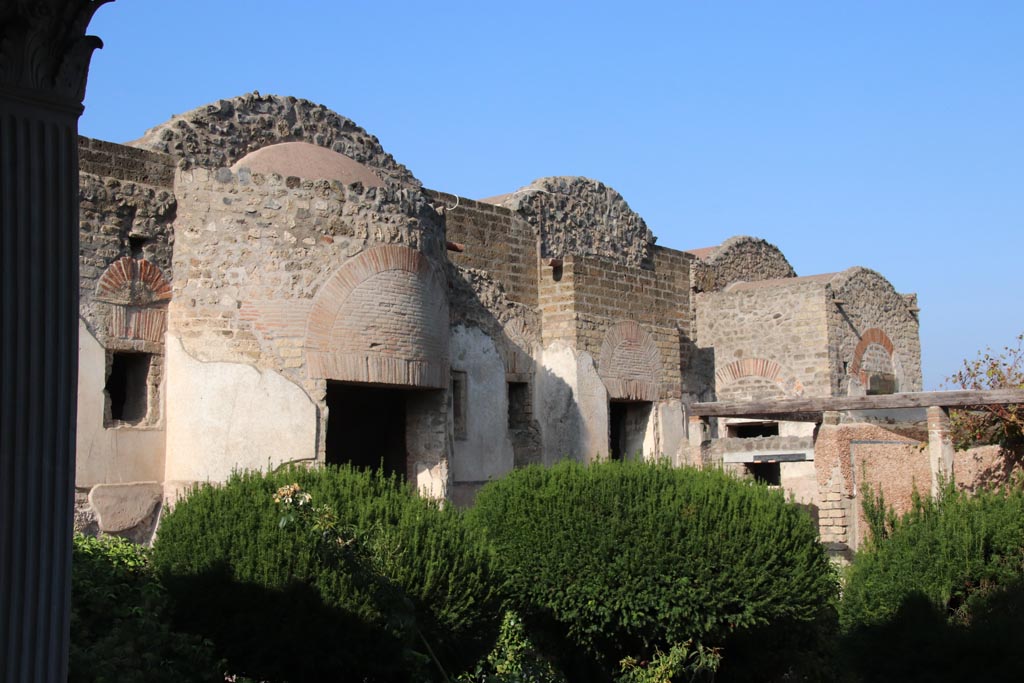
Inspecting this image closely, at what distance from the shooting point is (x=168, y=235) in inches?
408

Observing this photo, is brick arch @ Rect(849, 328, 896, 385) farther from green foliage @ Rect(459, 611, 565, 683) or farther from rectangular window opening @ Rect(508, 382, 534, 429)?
green foliage @ Rect(459, 611, 565, 683)

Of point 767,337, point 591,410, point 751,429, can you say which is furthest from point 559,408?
point 767,337

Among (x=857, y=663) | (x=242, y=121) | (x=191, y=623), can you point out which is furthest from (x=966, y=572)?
(x=242, y=121)

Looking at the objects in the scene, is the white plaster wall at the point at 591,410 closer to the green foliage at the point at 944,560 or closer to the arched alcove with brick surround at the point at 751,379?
the green foliage at the point at 944,560

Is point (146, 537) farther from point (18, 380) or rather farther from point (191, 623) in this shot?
point (18, 380)

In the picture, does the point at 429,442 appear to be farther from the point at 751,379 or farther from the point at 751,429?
the point at 751,379

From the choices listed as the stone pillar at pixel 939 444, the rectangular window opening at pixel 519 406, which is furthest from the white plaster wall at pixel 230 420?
the stone pillar at pixel 939 444

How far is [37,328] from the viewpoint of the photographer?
3047 millimetres

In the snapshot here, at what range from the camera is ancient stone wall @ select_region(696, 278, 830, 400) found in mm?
17219

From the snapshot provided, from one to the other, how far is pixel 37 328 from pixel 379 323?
296 inches

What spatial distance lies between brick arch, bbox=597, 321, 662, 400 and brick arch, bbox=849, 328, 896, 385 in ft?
14.4

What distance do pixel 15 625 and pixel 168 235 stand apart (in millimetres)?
7808

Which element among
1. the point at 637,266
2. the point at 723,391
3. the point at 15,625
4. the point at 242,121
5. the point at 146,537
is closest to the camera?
the point at 15,625

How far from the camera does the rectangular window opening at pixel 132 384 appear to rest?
1016 cm
